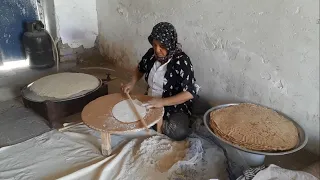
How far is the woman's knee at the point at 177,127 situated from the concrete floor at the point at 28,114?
0.50 meters

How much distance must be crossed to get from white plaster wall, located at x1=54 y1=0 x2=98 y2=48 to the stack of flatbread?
6.61ft

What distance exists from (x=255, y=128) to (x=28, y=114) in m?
1.60

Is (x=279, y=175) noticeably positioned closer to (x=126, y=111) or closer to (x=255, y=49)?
(x=255, y=49)

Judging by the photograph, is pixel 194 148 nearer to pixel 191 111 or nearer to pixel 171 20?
pixel 191 111

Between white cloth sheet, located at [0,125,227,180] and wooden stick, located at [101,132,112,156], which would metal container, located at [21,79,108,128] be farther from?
wooden stick, located at [101,132,112,156]

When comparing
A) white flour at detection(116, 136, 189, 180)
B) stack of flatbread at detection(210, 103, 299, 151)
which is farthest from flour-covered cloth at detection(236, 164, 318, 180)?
white flour at detection(116, 136, 189, 180)

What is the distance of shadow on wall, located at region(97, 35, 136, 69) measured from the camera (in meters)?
2.74

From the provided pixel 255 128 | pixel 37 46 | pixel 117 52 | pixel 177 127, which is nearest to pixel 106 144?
pixel 177 127

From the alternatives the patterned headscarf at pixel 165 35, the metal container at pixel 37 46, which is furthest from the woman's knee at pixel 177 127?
the metal container at pixel 37 46

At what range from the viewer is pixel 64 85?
1.99 meters

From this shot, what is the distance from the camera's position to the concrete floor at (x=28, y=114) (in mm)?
1556

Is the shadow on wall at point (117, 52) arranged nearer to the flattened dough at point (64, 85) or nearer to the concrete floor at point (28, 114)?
the concrete floor at point (28, 114)

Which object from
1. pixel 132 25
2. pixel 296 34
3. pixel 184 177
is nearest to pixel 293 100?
pixel 296 34

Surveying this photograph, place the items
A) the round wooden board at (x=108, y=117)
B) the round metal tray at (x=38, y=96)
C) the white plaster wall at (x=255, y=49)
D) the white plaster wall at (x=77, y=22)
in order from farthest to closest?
the white plaster wall at (x=77, y=22)
the round metal tray at (x=38, y=96)
the round wooden board at (x=108, y=117)
the white plaster wall at (x=255, y=49)
